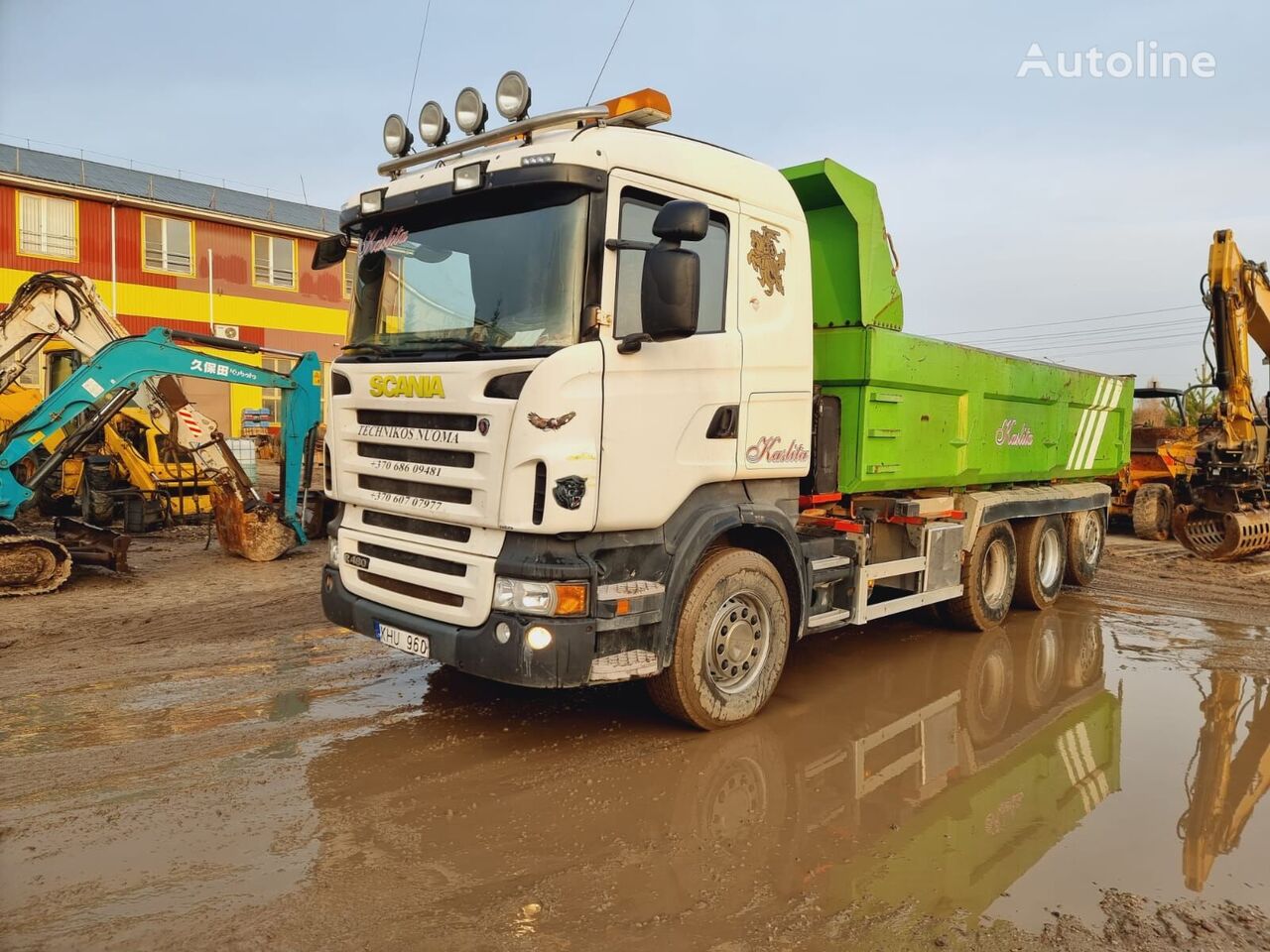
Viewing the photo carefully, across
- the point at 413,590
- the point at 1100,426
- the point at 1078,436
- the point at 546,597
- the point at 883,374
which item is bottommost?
the point at 413,590

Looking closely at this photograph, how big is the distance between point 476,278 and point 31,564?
6.68 m

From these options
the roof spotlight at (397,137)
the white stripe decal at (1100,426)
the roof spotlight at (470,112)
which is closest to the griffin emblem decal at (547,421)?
the roof spotlight at (470,112)

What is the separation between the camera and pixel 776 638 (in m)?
5.26

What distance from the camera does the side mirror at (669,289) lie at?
4199 mm

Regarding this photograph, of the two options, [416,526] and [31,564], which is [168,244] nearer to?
[31,564]

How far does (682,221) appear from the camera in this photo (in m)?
4.17

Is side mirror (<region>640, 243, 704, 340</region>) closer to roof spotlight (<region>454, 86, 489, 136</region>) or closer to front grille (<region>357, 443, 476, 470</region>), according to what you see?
front grille (<region>357, 443, 476, 470</region>)

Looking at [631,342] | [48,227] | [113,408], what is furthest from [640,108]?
[48,227]

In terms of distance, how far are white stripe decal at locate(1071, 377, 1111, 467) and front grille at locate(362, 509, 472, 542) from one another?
713 centimetres

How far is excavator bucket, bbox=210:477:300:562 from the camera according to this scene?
10.4 m

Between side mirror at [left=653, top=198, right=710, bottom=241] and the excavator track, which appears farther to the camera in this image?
the excavator track

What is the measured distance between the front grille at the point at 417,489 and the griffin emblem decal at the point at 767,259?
2144 mm

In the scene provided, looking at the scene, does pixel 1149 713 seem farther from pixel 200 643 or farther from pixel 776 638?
pixel 200 643

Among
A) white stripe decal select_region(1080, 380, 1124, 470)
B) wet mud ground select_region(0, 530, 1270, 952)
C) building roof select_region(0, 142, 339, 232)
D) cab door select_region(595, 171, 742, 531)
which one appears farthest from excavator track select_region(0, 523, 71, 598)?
building roof select_region(0, 142, 339, 232)
